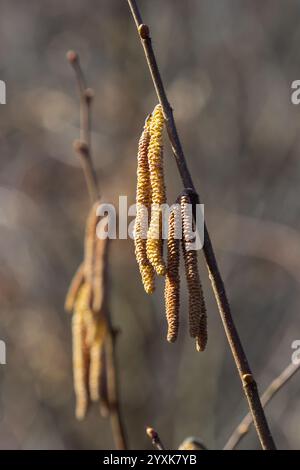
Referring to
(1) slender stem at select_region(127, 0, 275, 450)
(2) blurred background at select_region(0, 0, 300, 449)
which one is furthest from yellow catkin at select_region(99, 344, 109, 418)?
(2) blurred background at select_region(0, 0, 300, 449)

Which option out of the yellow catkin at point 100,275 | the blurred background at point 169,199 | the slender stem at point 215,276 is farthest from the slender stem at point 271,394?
the blurred background at point 169,199

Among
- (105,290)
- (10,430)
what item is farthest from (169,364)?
(105,290)

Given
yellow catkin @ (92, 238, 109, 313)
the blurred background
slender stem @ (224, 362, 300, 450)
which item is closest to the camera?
slender stem @ (224, 362, 300, 450)

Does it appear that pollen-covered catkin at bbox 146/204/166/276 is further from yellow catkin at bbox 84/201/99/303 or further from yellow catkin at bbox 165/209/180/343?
yellow catkin at bbox 84/201/99/303

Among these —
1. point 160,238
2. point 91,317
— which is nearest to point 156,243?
point 160,238

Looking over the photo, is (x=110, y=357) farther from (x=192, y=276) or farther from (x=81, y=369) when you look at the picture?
(x=192, y=276)

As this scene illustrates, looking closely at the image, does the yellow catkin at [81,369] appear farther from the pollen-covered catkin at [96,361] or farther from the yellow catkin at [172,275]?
the yellow catkin at [172,275]
